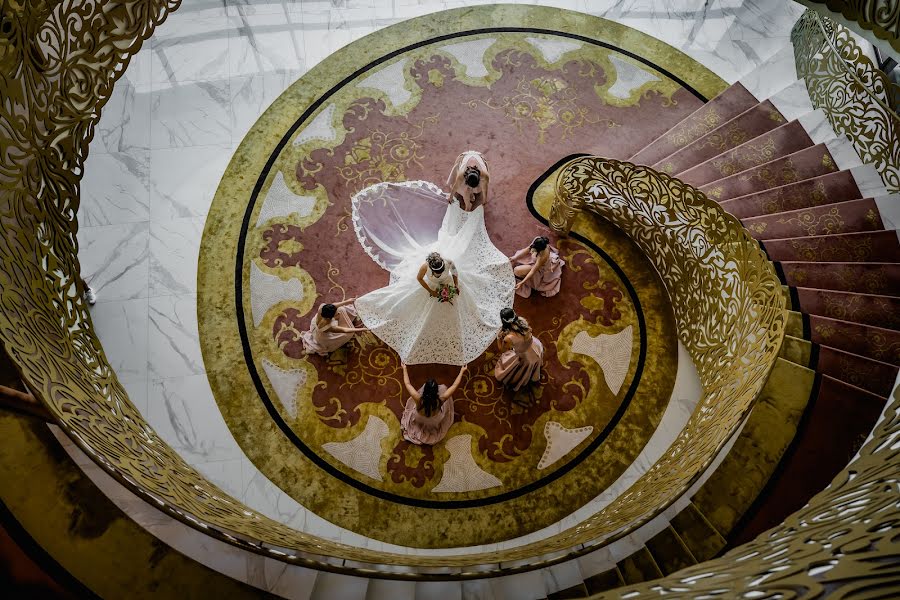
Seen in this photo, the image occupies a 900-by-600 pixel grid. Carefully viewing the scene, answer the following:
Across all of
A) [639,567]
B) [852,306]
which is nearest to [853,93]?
[852,306]

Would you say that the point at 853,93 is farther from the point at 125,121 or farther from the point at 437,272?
the point at 125,121

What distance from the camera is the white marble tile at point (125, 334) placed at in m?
4.71

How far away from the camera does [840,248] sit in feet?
13.7

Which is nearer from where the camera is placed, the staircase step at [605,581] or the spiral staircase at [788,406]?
the spiral staircase at [788,406]

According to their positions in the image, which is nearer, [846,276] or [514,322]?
[846,276]

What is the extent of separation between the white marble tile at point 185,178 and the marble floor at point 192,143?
0.04 ft

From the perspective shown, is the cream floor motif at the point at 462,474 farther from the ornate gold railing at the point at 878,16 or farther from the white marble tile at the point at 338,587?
the ornate gold railing at the point at 878,16

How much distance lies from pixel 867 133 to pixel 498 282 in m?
3.10

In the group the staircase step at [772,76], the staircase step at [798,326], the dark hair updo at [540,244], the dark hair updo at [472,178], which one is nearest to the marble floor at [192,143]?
the staircase step at [772,76]

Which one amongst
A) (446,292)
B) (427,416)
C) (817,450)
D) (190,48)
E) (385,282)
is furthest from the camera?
(190,48)

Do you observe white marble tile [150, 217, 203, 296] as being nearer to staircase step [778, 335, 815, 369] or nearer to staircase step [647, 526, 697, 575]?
staircase step [647, 526, 697, 575]

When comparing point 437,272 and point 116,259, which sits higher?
point 116,259

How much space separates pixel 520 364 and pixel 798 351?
6.43 ft

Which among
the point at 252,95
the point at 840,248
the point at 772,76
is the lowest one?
the point at 840,248
